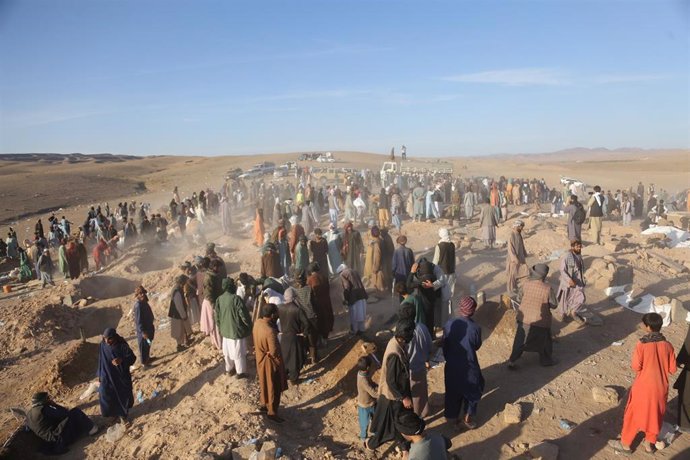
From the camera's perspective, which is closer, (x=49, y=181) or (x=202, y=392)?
(x=202, y=392)

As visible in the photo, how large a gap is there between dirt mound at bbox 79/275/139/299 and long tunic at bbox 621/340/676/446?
1261cm

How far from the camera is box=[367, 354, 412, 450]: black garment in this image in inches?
172

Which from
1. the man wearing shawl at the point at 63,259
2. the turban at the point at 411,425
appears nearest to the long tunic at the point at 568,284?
the turban at the point at 411,425

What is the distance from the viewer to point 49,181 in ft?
152

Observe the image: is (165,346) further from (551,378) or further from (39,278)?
(39,278)

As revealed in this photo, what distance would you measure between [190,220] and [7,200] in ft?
85.3

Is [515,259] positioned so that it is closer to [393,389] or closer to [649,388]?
[649,388]

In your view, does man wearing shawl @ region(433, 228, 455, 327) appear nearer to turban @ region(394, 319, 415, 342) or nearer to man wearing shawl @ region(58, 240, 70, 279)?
turban @ region(394, 319, 415, 342)

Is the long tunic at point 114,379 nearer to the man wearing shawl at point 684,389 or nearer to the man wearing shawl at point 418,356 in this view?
the man wearing shawl at point 418,356

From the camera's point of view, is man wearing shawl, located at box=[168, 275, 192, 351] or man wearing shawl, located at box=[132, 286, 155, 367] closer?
man wearing shawl, located at box=[132, 286, 155, 367]

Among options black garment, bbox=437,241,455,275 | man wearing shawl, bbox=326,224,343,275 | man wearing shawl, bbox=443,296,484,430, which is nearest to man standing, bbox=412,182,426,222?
man wearing shawl, bbox=326,224,343,275

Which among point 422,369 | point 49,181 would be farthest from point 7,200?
point 422,369

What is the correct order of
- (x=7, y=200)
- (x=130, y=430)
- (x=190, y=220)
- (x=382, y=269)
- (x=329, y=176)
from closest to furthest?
(x=130, y=430)
(x=382, y=269)
(x=190, y=220)
(x=329, y=176)
(x=7, y=200)

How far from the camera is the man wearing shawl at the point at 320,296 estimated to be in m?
6.71
